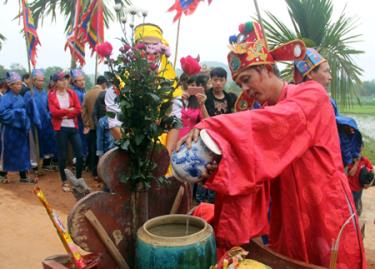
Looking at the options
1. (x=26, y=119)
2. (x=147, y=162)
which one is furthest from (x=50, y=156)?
(x=147, y=162)

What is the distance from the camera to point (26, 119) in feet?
24.0

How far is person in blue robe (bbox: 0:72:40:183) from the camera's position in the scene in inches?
279

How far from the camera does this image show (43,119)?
26.9ft

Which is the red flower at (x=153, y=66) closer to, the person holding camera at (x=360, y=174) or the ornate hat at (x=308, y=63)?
the ornate hat at (x=308, y=63)

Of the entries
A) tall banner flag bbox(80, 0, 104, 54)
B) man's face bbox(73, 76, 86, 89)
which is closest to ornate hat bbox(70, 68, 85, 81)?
man's face bbox(73, 76, 86, 89)

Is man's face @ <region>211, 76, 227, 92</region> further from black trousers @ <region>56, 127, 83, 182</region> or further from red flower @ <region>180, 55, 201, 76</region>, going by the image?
red flower @ <region>180, 55, 201, 76</region>

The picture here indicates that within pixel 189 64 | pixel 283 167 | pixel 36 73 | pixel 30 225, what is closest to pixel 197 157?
pixel 283 167

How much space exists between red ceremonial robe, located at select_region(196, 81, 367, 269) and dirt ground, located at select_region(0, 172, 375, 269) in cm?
247

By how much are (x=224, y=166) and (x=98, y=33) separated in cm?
686

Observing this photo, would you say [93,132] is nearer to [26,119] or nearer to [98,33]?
[26,119]

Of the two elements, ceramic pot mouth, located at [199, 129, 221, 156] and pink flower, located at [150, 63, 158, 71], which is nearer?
ceramic pot mouth, located at [199, 129, 221, 156]

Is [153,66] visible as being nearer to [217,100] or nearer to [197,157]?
[197,157]

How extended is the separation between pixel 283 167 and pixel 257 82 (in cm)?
47

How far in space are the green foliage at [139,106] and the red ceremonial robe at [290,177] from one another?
1.12 feet
